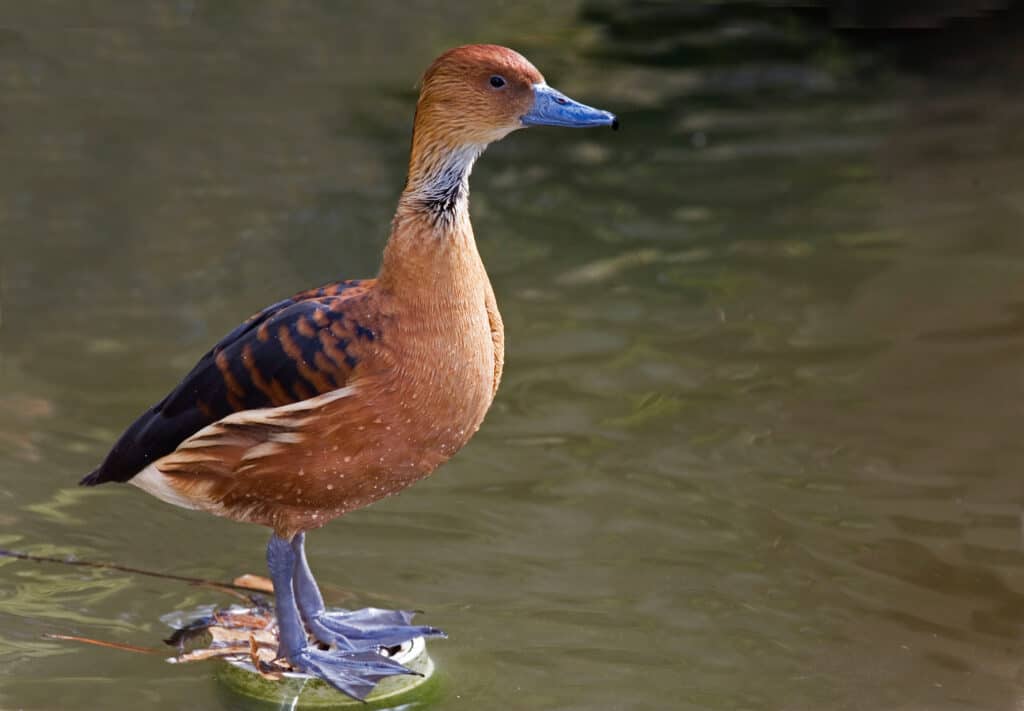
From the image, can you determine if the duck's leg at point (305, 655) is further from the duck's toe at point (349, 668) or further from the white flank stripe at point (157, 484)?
the white flank stripe at point (157, 484)

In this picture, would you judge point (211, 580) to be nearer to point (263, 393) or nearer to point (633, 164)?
point (263, 393)

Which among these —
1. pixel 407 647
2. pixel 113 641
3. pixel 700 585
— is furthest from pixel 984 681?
pixel 113 641

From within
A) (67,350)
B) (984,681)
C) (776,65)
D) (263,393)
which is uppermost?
(776,65)

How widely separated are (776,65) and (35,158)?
533 cm

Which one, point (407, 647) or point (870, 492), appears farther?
point (870, 492)

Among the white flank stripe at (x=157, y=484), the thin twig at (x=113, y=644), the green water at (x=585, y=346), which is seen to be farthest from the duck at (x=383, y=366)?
the green water at (x=585, y=346)

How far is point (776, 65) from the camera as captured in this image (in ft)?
35.2

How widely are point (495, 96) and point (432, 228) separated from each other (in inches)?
16.8

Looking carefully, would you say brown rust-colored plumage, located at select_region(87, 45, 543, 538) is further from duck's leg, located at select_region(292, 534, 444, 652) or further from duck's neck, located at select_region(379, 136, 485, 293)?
duck's leg, located at select_region(292, 534, 444, 652)

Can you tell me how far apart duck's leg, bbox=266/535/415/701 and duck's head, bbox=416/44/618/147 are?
143 centimetres

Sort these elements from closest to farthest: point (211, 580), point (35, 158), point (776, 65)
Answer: point (211, 580)
point (35, 158)
point (776, 65)

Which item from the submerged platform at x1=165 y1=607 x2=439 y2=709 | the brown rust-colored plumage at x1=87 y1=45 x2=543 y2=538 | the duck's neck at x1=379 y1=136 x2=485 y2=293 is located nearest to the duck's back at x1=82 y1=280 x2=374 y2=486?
the brown rust-colored plumage at x1=87 y1=45 x2=543 y2=538

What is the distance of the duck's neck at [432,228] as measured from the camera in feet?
13.9

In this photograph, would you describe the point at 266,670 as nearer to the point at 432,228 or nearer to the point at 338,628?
the point at 338,628
